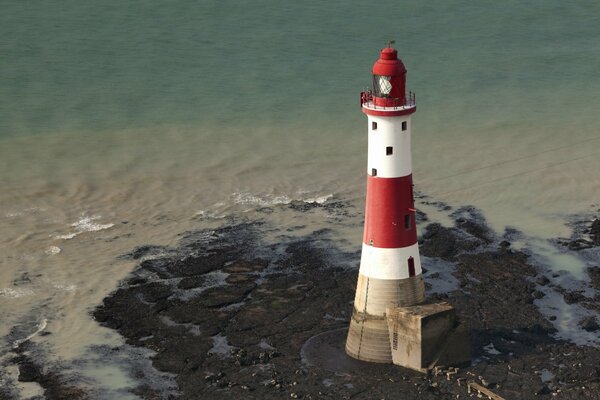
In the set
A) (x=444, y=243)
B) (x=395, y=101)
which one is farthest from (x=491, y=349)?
(x=395, y=101)

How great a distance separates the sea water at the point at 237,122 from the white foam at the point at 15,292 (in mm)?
53

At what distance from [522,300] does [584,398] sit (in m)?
5.50

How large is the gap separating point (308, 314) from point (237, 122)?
16.1 meters

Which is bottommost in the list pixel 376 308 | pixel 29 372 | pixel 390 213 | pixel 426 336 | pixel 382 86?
pixel 29 372

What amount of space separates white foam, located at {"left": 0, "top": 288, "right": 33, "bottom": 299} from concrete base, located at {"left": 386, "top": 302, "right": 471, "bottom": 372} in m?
10.3

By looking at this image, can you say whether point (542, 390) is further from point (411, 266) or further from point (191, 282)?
point (191, 282)

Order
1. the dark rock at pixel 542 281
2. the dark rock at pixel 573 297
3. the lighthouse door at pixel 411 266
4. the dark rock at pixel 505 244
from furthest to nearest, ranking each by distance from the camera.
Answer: the dark rock at pixel 505 244 → the dark rock at pixel 542 281 → the dark rock at pixel 573 297 → the lighthouse door at pixel 411 266

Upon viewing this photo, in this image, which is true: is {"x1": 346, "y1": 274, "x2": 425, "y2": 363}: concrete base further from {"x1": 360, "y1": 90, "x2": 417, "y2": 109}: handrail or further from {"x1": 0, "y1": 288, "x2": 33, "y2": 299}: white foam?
{"x1": 0, "y1": 288, "x2": 33, "y2": 299}: white foam

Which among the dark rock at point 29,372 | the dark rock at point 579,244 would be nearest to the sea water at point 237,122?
the dark rock at point 29,372

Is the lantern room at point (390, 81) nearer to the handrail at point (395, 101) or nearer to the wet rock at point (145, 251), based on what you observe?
the handrail at point (395, 101)

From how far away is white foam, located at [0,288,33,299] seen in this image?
3728 centimetres

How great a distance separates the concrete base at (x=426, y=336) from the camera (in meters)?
31.8

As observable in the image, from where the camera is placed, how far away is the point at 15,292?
37.5m

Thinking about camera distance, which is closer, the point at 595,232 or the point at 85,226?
the point at 595,232
